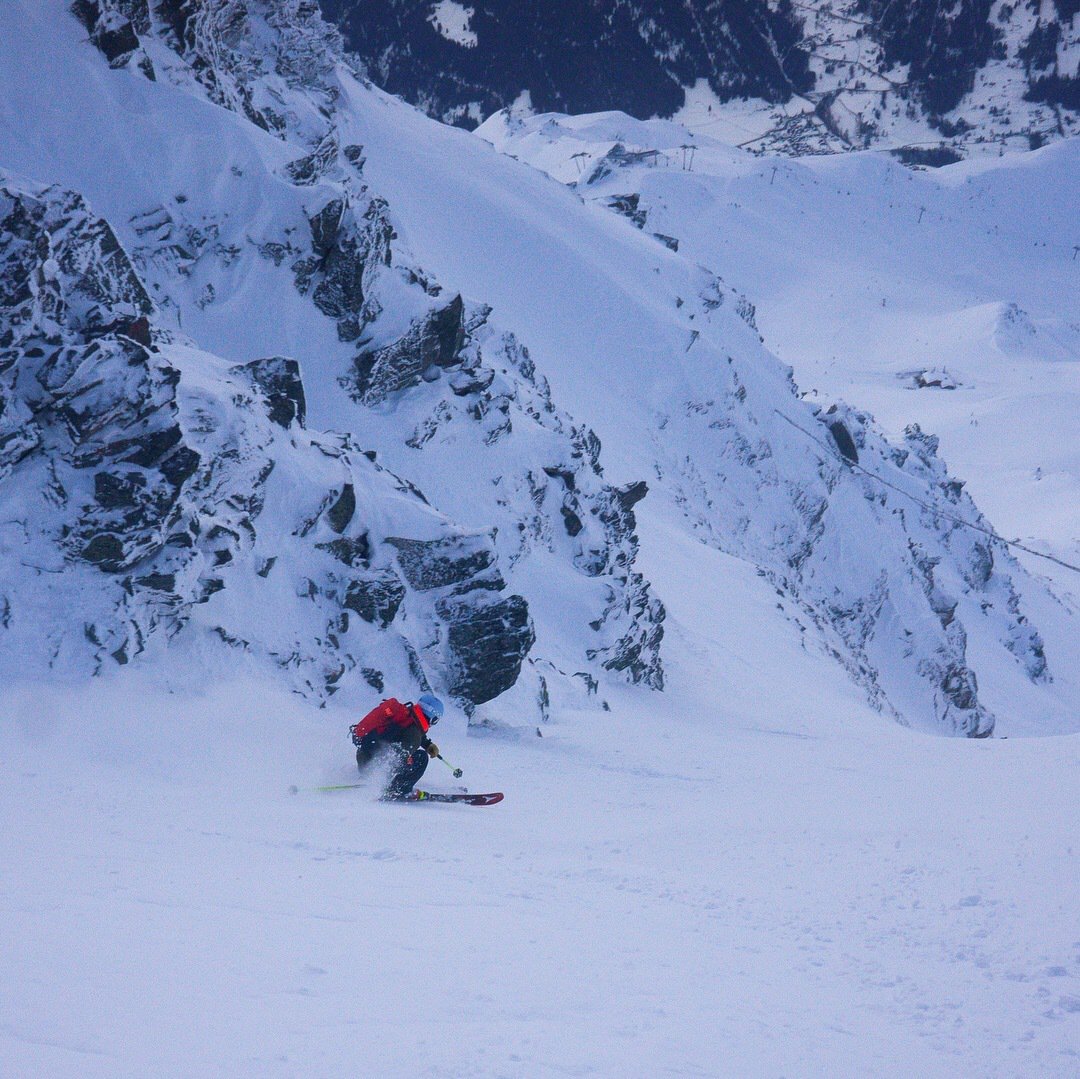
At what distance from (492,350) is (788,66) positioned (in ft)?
632

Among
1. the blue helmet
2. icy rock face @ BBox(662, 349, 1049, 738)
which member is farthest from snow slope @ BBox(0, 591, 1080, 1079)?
icy rock face @ BBox(662, 349, 1049, 738)

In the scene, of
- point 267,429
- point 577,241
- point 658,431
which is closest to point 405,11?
point 577,241

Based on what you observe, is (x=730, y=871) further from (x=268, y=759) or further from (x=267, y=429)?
(x=267, y=429)

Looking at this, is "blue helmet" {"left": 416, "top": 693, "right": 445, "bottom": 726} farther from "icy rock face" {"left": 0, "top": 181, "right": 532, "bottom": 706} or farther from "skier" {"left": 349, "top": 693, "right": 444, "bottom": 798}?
"icy rock face" {"left": 0, "top": 181, "right": 532, "bottom": 706}

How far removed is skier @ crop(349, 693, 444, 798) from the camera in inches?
412

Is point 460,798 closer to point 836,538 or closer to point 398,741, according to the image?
point 398,741

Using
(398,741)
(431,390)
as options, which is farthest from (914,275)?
(398,741)

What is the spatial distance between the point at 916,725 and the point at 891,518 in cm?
1262

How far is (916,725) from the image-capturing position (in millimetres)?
38438

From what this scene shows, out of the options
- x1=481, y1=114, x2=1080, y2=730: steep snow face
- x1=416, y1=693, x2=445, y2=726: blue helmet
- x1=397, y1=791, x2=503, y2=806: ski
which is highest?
x1=416, y1=693, x2=445, y2=726: blue helmet

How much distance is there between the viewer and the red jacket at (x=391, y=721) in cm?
1061

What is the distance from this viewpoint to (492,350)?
30.1m

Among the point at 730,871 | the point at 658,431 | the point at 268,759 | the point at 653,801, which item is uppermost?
the point at 730,871

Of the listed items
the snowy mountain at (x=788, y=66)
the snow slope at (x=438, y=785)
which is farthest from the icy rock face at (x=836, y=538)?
the snowy mountain at (x=788, y=66)
